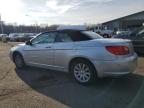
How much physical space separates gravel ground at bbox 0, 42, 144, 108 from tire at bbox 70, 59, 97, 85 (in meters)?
0.18

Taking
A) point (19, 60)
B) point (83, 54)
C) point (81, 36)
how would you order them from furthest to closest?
point (19, 60)
point (81, 36)
point (83, 54)

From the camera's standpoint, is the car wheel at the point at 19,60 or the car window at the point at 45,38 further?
the car wheel at the point at 19,60

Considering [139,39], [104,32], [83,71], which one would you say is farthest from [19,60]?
[104,32]

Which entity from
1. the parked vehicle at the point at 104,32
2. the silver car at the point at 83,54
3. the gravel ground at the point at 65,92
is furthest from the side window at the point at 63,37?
the parked vehicle at the point at 104,32

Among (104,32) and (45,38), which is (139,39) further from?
(104,32)

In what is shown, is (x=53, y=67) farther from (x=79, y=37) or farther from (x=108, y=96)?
(x=108, y=96)

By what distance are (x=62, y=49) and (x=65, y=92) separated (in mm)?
1466

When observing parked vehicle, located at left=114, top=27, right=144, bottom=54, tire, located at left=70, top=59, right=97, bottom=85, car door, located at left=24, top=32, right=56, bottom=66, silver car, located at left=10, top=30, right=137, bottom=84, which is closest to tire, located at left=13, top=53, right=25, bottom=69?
car door, located at left=24, top=32, right=56, bottom=66

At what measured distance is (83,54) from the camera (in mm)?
5910

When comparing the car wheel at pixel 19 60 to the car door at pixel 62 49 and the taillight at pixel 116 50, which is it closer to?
the car door at pixel 62 49

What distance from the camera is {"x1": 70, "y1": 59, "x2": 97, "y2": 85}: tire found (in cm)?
586

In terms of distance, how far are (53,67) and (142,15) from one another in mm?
27851

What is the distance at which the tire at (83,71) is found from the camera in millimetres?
5859

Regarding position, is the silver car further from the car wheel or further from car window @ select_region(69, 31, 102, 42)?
the car wheel
